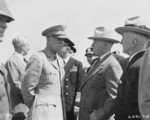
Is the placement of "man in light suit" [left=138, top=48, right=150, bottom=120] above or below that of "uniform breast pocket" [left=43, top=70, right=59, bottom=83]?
above

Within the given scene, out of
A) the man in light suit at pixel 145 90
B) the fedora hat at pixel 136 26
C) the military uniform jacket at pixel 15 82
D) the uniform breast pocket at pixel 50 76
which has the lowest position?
the military uniform jacket at pixel 15 82

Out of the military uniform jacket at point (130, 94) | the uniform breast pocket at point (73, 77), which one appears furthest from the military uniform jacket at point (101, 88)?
the uniform breast pocket at point (73, 77)

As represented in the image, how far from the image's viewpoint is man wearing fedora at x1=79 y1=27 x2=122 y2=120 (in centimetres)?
752

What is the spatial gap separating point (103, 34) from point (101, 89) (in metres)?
1.22

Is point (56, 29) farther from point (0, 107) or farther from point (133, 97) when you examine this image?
point (133, 97)

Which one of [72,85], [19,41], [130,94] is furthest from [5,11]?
[19,41]

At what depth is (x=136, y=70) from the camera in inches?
248

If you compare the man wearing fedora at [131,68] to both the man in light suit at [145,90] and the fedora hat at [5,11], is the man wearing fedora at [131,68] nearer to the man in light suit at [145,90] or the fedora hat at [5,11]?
the man in light suit at [145,90]

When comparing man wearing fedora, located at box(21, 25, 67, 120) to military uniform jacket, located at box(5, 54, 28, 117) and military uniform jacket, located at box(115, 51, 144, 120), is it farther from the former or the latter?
military uniform jacket, located at box(115, 51, 144, 120)

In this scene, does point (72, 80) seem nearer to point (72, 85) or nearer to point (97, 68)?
point (72, 85)

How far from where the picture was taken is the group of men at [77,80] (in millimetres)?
6457

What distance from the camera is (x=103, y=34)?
8.66 m

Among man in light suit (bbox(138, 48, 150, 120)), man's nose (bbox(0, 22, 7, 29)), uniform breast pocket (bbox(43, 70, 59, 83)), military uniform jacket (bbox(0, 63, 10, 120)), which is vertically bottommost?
uniform breast pocket (bbox(43, 70, 59, 83))

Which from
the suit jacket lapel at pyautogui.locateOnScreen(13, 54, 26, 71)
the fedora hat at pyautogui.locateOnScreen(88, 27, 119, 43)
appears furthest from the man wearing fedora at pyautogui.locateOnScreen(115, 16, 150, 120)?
the suit jacket lapel at pyautogui.locateOnScreen(13, 54, 26, 71)
